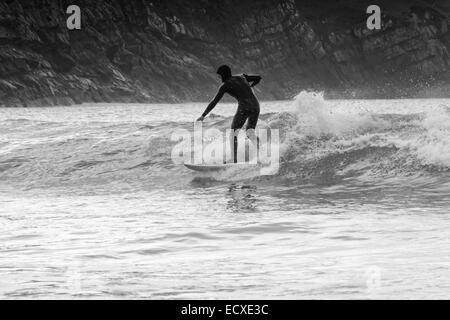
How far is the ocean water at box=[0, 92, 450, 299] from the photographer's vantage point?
24.0ft

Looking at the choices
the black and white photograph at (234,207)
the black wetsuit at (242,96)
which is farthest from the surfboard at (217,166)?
the black wetsuit at (242,96)

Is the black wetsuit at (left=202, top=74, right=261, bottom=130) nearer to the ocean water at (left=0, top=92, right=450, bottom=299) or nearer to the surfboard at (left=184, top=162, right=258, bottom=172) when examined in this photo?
the surfboard at (left=184, top=162, right=258, bottom=172)

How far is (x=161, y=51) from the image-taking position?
14688 centimetres

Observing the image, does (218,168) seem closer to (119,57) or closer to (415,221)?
(415,221)

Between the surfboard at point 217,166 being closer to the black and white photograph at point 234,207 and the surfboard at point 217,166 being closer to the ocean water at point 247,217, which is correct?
the black and white photograph at point 234,207

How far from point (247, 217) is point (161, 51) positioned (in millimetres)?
137221

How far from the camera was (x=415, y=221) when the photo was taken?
1031cm

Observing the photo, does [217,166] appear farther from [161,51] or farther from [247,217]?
[161,51]

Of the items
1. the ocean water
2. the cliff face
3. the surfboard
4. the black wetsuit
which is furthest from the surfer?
the cliff face

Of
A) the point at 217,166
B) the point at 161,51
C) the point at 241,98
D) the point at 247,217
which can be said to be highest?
the point at 161,51

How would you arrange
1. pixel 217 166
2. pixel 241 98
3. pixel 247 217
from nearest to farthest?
pixel 247 217
pixel 217 166
pixel 241 98

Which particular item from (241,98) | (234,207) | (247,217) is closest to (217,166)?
(241,98)

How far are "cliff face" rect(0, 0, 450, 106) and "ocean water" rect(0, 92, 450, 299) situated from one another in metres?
92.3
